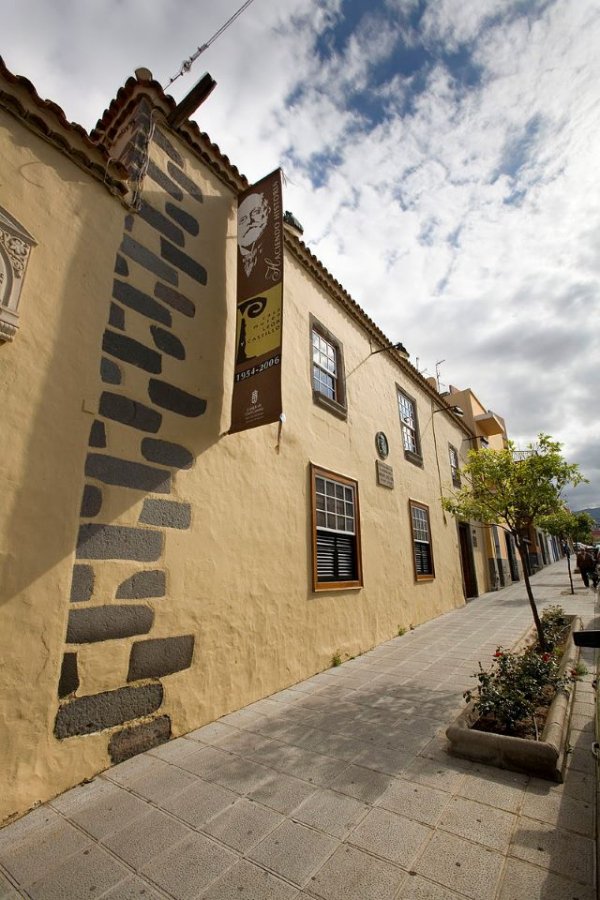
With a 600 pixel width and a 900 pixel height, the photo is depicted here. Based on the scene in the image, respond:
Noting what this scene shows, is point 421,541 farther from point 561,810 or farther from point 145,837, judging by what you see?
point 145,837

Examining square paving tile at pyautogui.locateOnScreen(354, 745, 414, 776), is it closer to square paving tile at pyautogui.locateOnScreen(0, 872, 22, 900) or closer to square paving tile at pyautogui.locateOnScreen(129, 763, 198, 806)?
square paving tile at pyautogui.locateOnScreen(129, 763, 198, 806)

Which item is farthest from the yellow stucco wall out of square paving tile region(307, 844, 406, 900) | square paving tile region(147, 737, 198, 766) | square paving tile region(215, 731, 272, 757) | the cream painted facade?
square paving tile region(307, 844, 406, 900)

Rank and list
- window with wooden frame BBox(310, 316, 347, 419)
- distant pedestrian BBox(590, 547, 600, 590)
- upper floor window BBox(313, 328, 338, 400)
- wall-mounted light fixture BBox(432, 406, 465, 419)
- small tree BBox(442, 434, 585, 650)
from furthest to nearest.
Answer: distant pedestrian BBox(590, 547, 600, 590) → wall-mounted light fixture BBox(432, 406, 465, 419) → upper floor window BBox(313, 328, 338, 400) → window with wooden frame BBox(310, 316, 347, 419) → small tree BBox(442, 434, 585, 650)

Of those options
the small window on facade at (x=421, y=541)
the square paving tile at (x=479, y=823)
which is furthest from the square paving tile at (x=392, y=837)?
the small window on facade at (x=421, y=541)

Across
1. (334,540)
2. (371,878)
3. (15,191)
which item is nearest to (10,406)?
(15,191)

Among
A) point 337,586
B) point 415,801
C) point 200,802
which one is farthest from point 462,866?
point 337,586

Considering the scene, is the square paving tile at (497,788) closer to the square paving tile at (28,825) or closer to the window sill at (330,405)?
the square paving tile at (28,825)

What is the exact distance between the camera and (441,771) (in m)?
2.92

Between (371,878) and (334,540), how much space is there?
4499 mm

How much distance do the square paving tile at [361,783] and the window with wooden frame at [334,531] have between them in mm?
2682

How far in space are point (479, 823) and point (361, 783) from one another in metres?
0.76

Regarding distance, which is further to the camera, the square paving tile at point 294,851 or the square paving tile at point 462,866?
the square paving tile at point 294,851

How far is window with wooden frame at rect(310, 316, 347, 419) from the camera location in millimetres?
6859

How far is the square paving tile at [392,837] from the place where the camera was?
83.4 inches
